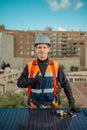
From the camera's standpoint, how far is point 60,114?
12.2ft

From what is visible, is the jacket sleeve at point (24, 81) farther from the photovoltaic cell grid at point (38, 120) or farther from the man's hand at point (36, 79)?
the photovoltaic cell grid at point (38, 120)

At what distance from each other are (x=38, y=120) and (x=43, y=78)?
91cm

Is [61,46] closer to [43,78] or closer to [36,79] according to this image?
[43,78]

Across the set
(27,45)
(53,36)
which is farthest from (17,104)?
(53,36)

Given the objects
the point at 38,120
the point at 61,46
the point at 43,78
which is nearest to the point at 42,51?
the point at 43,78

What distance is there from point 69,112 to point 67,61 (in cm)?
7393

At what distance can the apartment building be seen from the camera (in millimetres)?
79562

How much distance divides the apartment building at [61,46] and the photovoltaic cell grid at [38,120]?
72.8 metres

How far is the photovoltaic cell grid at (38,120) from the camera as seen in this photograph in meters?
3.32

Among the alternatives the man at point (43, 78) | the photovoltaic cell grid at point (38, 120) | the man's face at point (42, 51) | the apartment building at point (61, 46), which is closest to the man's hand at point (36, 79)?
the man at point (43, 78)

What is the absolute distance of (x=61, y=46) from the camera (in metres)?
90.9

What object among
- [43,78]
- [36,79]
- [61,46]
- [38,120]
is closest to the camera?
[38,120]

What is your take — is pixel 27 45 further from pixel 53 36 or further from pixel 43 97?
pixel 43 97

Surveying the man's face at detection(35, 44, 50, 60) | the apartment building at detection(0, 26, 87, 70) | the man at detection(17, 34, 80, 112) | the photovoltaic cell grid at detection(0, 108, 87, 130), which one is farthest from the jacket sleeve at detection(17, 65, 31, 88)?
the apartment building at detection(0, 26, 87, 70)
